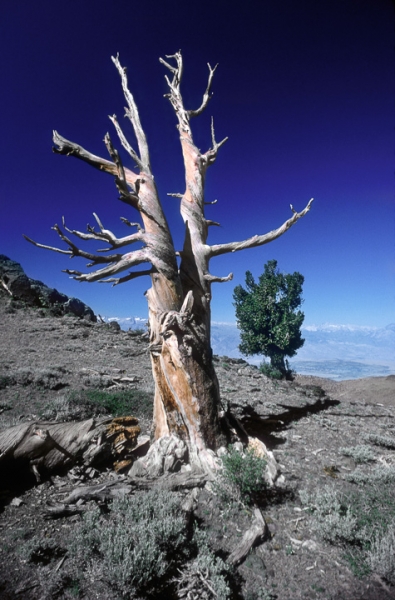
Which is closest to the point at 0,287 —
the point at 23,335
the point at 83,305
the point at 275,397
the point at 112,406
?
the point at 83,305

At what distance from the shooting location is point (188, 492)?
13.8 ft

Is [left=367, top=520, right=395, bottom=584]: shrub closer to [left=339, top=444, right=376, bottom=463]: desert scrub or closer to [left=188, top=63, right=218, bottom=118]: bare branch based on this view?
[left=339, top=444, right=376, bottom=463]: desert scrub

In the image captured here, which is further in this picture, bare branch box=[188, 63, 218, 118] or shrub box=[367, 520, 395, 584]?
bare branch box=[188, 63, 218, 118]

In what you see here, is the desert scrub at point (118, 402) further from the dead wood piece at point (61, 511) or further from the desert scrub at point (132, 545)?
the desert scrub at point (132, 545)

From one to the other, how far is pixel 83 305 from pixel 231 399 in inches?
1075

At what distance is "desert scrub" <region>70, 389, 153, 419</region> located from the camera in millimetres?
7358

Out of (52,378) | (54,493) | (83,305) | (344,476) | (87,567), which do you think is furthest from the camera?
(83,305)

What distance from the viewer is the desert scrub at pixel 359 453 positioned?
5539 millimetres

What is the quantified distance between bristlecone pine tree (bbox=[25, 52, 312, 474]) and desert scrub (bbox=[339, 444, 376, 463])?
2.85m

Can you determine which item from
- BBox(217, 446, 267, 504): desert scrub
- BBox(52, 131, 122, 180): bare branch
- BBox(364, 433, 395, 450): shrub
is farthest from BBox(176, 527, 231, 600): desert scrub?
BBox(52, 131, 122, 180): bare branch

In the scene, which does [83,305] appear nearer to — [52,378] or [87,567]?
[52,378]

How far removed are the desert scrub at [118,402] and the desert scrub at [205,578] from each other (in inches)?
185

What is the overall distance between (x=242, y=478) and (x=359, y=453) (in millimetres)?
3373

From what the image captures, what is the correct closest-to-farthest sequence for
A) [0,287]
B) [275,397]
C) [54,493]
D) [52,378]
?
[54,493] → [52,378] → [275,397] → [0,287]
